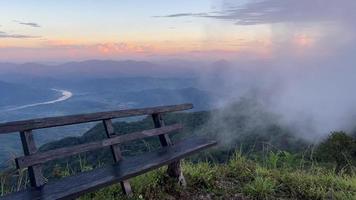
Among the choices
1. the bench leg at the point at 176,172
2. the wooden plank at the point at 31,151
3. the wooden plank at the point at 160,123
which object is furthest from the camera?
the wooden plank at the point at 160,123

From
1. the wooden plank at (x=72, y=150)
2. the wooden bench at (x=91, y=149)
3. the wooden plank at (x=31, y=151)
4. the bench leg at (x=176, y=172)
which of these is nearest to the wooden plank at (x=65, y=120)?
the wooden bench at (x=91, y=149)

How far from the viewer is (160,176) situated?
6934mm

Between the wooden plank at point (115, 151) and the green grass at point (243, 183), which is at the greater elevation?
the wooden plank at point (115, 151)

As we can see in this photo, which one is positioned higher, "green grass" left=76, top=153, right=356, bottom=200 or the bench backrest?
the bench backrest

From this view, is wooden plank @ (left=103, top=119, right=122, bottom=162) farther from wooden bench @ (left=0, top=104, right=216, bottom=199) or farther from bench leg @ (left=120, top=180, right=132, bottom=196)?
bench leg @ (left=120, top=180, right=132, bottom=196)

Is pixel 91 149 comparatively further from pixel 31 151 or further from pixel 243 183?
pixel 243 183

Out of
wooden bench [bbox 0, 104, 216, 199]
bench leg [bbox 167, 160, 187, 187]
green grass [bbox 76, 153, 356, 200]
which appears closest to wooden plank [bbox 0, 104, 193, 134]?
wooden bench [bbox 0, 104, 216, 199]

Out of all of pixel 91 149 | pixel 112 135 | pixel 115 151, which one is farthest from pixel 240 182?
pixel 91 149

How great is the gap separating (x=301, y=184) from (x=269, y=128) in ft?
620

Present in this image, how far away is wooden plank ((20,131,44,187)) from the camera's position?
4969 millimetres

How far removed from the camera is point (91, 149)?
562 centimetres

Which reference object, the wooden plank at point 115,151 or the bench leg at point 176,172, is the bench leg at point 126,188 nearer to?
the wooden plank at point 115,151

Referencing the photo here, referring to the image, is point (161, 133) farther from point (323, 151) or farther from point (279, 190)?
point (323, 151)

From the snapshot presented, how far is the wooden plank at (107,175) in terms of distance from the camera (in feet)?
15.6
